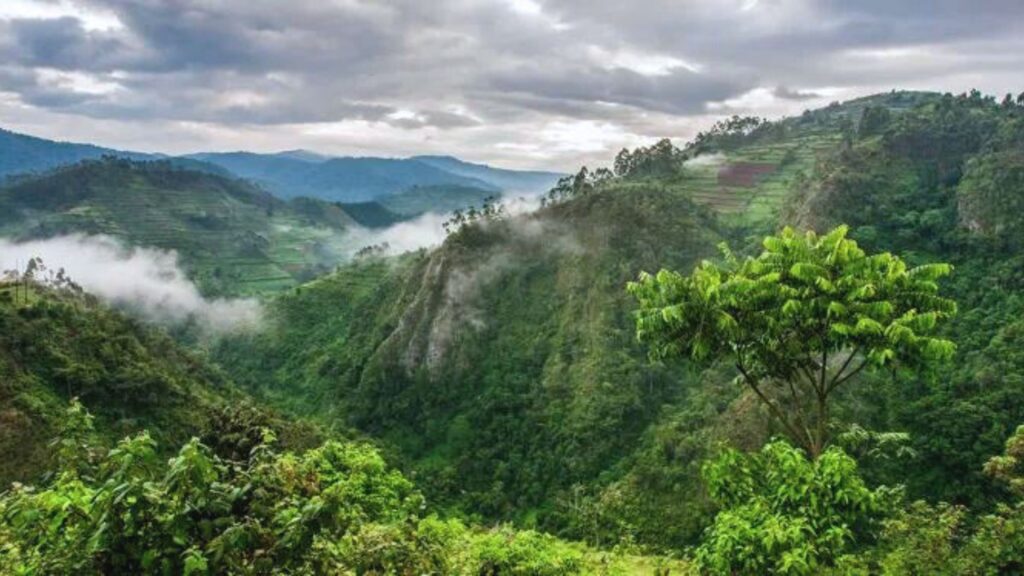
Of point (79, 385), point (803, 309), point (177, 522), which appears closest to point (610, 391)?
point (79, 385)

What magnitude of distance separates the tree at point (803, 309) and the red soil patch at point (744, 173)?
114659 mm

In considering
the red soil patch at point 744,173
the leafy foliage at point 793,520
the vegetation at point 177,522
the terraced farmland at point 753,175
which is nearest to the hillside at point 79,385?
the leafy foliage at point 793,520

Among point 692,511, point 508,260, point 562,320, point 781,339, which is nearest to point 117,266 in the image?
point 508,260

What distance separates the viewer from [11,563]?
5.44 meters

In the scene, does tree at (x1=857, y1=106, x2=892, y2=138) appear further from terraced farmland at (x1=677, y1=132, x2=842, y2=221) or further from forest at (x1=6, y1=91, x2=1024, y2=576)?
terraced farmland at (x1=677, y1=132, x2=842, y2=221)

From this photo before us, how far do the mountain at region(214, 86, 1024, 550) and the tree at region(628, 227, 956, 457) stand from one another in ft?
121

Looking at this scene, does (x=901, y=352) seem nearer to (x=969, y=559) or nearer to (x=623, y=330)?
(x=969, y=559)

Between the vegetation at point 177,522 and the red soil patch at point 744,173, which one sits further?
the red soil patch at point 744,173

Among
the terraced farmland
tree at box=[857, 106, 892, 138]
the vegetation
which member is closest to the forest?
the vegetation

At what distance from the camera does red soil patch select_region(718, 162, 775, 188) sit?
12294 centimetres

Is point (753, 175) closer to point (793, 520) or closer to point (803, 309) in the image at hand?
point (803, 309)

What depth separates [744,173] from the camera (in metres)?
128

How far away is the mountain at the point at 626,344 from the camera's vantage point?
5716 centimetres

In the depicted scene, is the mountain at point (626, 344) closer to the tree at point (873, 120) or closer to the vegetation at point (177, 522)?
the tree at point (873, 120)
